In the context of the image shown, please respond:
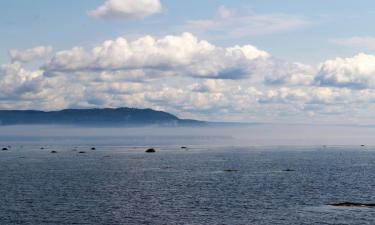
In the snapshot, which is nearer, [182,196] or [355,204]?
[355,204]

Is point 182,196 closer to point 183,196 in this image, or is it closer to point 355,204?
point 183,196

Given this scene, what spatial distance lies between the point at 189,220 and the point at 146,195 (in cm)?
3034

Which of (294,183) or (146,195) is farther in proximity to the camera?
(294,183)

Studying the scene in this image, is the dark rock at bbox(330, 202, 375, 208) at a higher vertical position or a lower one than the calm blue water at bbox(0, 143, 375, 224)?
higher

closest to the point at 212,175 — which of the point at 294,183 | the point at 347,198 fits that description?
the point at 294,183

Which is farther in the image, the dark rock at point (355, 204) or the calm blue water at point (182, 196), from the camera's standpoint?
the dark rock at point (355, 204)

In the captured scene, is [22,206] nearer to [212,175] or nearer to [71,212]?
[71,212]

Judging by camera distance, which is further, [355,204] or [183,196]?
[183,196]

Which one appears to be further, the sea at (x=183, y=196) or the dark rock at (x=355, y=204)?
the dark rock at (x=355, y=204)

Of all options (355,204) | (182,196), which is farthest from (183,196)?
(355,204)

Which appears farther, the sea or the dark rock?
the dark rock

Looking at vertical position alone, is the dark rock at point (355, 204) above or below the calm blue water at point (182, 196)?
above

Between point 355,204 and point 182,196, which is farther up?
point 355,204

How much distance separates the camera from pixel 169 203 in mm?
98562
